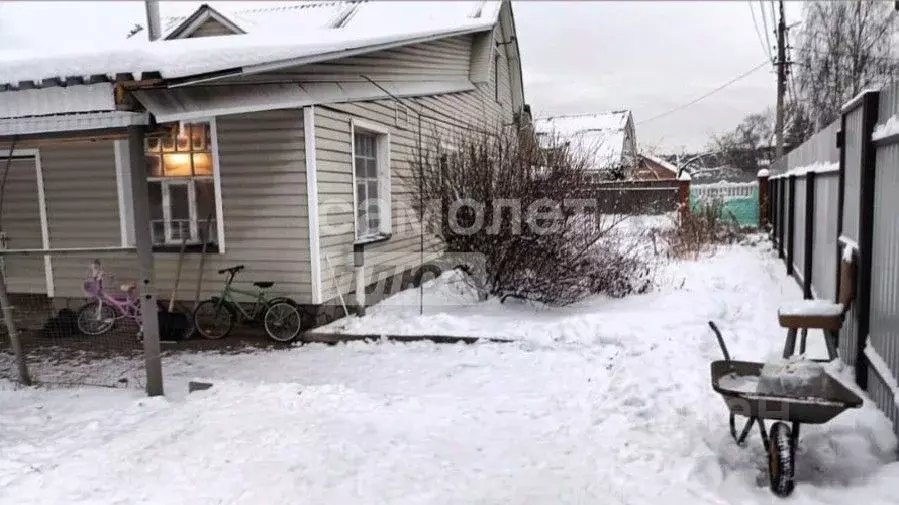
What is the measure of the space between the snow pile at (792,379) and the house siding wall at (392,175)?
5.37 meters

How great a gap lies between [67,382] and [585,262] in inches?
225

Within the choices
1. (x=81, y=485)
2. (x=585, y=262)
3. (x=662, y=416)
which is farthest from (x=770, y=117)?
(x=81, y=485)

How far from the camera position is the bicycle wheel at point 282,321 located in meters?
7.31

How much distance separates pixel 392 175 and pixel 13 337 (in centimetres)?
539

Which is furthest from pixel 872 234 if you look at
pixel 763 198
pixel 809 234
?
pixel 763 198

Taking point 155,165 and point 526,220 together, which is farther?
point 155,165

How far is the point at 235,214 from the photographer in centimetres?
779

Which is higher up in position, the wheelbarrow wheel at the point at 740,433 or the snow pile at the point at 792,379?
the snow pile at the point at 792,379

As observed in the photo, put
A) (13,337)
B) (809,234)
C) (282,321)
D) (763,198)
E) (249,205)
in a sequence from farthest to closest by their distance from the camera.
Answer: (763,198), (249,205), (809,234), (282,321), (13,337)

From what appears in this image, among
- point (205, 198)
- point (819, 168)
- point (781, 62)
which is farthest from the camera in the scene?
point (781, 62)

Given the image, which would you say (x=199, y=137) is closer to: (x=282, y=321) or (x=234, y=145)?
(x=234, y=145)

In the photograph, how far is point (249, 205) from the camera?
25.3 feet

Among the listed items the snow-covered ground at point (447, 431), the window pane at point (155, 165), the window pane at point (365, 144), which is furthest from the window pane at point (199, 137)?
the snow-covered ground at point (447, 431)

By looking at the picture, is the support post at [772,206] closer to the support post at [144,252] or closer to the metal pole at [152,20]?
the metal pole at [152,20]
